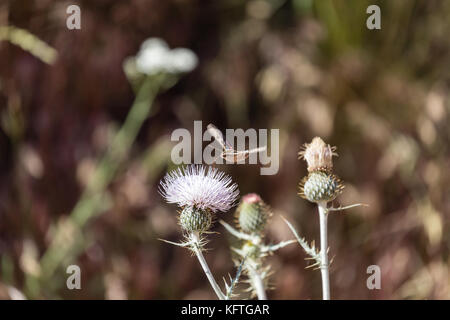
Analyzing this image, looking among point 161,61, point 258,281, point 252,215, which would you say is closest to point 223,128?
point 161,61

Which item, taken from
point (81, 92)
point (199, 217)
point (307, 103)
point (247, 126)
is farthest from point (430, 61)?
point (199, 217)

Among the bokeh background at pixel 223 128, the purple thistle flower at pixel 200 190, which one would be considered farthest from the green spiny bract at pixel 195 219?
the bokeh background at pixel 223 128

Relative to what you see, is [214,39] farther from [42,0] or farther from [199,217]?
[199,217]

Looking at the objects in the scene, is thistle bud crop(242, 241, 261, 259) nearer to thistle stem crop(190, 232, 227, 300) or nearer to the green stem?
thistle stem crop(190, 232, 227, 300)

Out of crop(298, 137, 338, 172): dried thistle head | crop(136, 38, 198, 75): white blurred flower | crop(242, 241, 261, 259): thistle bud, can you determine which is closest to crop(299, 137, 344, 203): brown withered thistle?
crop(298, 137, 338, 172): dried thistle head

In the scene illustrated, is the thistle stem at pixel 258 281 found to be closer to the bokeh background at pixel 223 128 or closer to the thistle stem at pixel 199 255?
the thistle stem at pixel 199 255

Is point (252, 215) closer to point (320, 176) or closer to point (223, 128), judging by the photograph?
point (320, 176)
